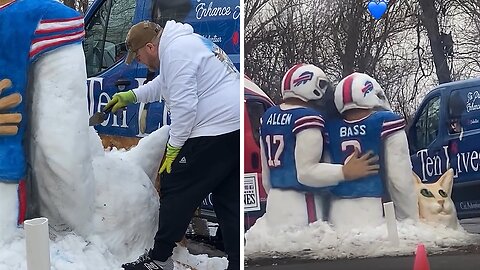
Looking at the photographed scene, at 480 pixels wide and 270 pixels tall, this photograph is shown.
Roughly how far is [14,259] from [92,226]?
0.29m

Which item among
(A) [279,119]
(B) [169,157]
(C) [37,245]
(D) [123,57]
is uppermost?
(D) [123,57]

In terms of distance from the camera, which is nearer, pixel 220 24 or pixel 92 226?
pixel 220 24

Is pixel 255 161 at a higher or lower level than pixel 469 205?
higher

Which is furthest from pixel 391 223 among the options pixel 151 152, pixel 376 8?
pixel 151 152

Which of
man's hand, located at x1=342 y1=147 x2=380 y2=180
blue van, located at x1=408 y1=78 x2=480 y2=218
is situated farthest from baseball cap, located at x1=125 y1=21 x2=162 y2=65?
blue van, located at x1=408 y1=78 x2=480 y2=218

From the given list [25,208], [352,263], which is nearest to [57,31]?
[25,208]

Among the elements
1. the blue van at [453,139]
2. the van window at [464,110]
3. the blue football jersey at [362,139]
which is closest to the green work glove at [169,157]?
the blue football jersey at [362,139]

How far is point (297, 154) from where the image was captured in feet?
8.14

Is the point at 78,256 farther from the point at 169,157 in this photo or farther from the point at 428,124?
the point at 428,124

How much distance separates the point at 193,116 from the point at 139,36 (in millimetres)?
351

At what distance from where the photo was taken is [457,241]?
2449 mm

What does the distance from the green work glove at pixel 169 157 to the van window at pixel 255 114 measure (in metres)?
0.28

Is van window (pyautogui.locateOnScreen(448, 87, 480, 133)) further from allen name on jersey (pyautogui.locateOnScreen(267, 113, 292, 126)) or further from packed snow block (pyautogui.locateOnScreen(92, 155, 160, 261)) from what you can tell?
packed snow block (pyautogui.locateOnScreen(92, 155, 160, 261))

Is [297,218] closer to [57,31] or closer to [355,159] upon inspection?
[355,159]
